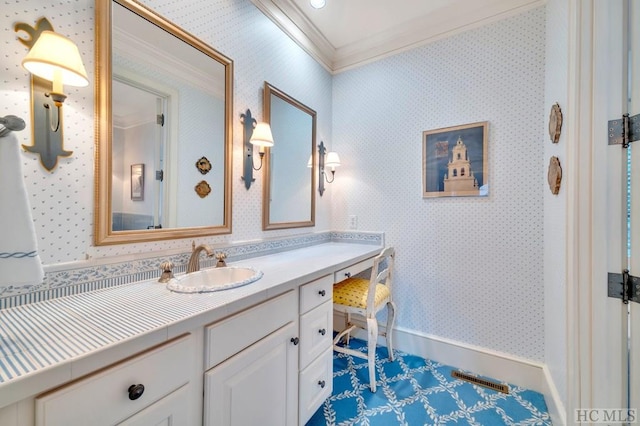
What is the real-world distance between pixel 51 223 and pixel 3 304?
28 centimetres

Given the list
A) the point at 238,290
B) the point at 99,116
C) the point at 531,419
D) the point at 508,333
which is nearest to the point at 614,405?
the point at 531,419

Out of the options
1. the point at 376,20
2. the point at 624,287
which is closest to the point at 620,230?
the point at 624,287

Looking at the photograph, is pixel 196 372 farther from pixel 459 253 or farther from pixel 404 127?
pixel 404 127

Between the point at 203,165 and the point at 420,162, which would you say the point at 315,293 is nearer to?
the point at 203,165

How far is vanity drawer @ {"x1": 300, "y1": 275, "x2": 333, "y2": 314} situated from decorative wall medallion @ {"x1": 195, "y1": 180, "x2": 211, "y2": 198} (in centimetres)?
76

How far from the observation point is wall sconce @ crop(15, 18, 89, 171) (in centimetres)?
88

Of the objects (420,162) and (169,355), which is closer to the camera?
(169,355)

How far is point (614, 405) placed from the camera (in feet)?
3.37

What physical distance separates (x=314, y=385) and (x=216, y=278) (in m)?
0.79

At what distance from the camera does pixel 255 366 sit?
1.08m

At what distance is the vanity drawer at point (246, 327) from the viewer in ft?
3.01

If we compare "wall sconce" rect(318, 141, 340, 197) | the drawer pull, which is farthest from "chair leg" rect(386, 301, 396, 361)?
the drawer pull

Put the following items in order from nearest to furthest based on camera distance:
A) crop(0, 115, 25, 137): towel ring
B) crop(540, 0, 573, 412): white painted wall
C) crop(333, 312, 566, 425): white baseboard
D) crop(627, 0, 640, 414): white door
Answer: crop(0, 115, 25, 137): towel ring, crop(627, 0, 640, 414): white door, crop(540, 0, 573, 412): white painted wall, crop(333, 312, 566, 425): white baseboard

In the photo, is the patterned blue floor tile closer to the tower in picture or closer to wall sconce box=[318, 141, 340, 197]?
the tower in picture
